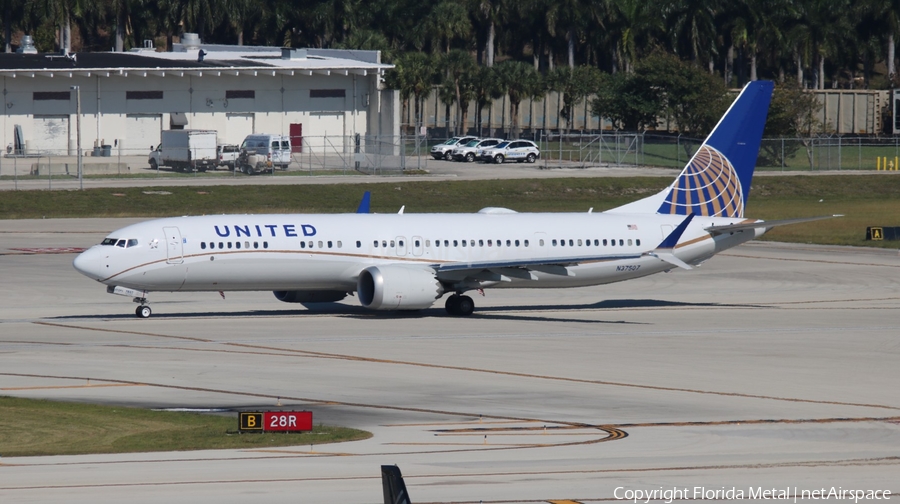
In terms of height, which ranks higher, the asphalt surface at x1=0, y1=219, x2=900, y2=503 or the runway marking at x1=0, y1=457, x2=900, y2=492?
the runway marking at x1=0, y1=457, x2=900, y2=492

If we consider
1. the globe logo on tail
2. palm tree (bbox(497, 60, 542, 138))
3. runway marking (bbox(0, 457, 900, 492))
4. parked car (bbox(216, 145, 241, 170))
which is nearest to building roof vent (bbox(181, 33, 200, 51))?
palm tree (bbox(497, 60, 542, 138))

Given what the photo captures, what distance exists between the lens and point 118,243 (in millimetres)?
42625

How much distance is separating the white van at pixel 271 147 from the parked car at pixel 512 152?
23.5m

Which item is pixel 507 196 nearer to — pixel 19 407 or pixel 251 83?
pixel 251 83

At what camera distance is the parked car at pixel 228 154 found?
4291 inches

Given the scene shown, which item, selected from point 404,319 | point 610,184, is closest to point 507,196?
point 610,184

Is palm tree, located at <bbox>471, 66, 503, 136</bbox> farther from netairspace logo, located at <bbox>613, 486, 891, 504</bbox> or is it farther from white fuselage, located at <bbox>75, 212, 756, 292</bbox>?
netairspace logo, located at <bbox>613, 486, 891, 504</bbox>

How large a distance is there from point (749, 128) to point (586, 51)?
151 meters

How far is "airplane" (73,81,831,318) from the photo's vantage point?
42969 millimetres

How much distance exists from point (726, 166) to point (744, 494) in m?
32.3

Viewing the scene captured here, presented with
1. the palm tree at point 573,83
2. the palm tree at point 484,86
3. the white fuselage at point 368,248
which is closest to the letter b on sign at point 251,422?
the white fuselage at point 368,248

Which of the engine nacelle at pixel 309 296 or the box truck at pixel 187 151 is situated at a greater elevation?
the box truck at pixel 187 151

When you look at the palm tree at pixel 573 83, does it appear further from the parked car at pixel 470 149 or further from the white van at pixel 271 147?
the white van at pixel 271 147

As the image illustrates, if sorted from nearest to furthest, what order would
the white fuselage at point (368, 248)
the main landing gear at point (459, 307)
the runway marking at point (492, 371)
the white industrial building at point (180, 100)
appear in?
1. the runway marking at point (492, 371)
2. the white fuselage at point (368, 248)
3. the main landing gear at point (459, 307)
4. the white industrial building at point (180, 100)
